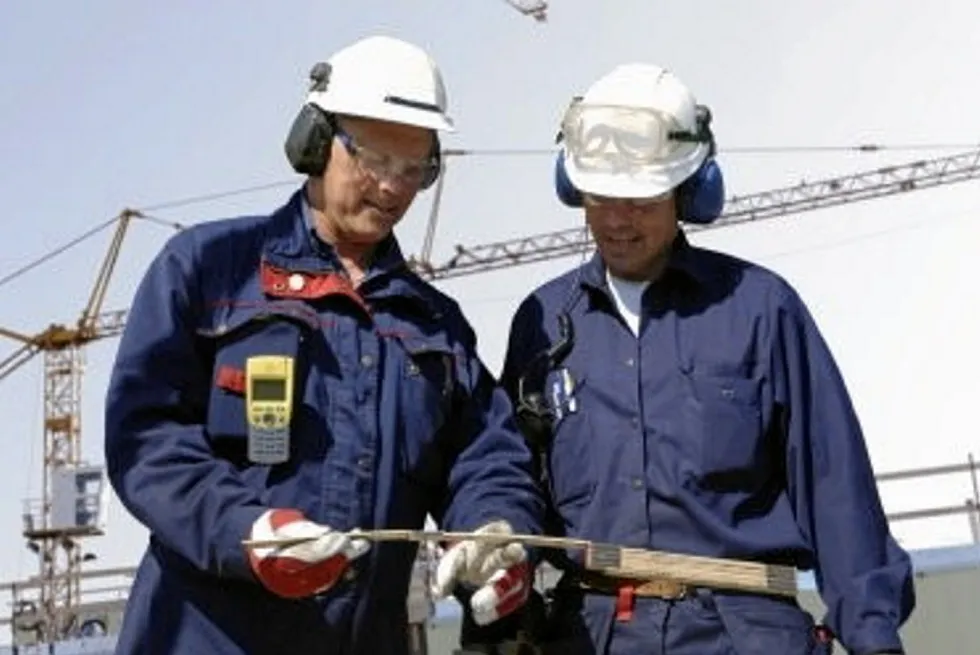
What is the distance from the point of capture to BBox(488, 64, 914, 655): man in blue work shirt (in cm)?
395

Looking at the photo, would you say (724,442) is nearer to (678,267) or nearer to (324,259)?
(678,267)

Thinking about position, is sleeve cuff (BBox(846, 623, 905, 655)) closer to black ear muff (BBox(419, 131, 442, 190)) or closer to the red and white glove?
the red and white glove

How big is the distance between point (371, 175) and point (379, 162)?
0.03 meters

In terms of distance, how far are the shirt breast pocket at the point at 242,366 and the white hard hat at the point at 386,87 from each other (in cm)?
49

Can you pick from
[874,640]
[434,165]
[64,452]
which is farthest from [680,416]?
[64,452]

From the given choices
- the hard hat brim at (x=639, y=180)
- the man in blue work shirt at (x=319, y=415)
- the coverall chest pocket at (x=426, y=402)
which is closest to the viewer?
the man in blue work shirt at (x=319, y=415)

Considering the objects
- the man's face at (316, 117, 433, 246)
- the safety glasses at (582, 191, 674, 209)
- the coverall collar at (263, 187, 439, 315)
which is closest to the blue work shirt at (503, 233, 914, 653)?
the safety glasses at (582, 191, 674, 209)

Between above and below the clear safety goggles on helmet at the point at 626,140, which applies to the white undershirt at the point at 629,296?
below

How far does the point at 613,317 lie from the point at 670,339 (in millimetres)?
163

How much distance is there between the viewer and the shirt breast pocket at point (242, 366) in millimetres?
3686

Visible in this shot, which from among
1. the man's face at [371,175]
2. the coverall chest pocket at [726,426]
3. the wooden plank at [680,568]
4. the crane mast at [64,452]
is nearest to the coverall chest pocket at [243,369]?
the man's face at [371,175]

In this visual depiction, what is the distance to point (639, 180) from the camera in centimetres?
421

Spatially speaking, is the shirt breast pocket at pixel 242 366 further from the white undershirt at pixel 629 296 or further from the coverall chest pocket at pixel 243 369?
the white undershirt at pixel 629 296

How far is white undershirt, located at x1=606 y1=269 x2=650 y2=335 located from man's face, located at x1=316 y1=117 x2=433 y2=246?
64cm
